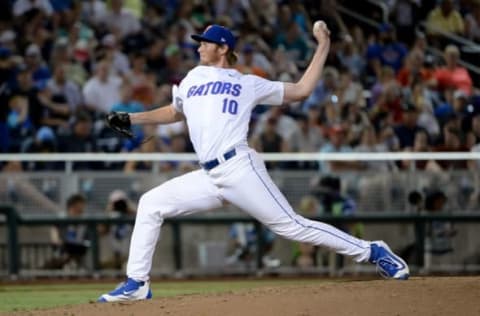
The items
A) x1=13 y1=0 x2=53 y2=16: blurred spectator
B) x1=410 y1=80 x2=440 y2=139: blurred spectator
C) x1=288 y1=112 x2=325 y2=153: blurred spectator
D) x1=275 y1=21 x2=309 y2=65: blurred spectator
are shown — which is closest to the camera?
x1=288 y1=112 x2=325 y2=153: blurred spectator

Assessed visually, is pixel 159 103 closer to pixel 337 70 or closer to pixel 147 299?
pixel 337 70

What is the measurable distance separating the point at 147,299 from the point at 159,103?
8.03 metres

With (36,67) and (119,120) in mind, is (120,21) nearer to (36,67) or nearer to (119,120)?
(36,67)

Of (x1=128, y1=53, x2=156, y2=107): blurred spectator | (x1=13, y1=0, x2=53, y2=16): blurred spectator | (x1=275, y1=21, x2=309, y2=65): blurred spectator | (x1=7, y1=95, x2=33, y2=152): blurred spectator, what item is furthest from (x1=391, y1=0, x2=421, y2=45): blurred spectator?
(x1=7, y1=95, x2=33, y2=152): blurred spectator

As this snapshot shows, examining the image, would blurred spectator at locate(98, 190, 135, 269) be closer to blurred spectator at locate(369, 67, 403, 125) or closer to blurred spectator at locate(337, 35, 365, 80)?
blurred spectator at locate(369, 67, 403, 125)

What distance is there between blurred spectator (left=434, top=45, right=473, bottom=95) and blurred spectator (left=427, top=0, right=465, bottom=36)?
152 centimetres

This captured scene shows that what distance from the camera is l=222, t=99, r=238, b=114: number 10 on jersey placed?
349 inches

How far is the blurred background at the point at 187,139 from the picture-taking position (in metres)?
15.6

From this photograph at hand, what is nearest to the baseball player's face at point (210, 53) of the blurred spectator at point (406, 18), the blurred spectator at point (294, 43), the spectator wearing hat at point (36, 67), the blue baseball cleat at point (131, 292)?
the blue baseball cleat at point (131, 292)

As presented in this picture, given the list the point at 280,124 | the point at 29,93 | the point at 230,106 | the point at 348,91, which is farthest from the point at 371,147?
the point at 230,106

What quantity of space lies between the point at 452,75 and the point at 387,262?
9631 mm

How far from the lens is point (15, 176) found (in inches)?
610

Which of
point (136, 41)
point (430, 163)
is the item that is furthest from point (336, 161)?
point (136, 41)

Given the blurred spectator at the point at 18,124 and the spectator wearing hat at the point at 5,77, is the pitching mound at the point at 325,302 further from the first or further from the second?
the spectator wearing hat at the point at 5,77
